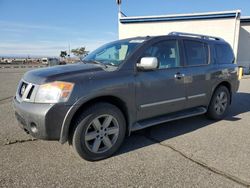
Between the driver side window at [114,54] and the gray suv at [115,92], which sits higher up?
the driver side window at [114,54]

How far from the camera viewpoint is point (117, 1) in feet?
70.3

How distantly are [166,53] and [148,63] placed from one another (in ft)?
2.88

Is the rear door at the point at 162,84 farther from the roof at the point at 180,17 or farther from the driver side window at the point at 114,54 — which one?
the roof at the point at 180,17

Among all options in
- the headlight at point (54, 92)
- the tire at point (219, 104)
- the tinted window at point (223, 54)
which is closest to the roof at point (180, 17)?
the tinted window at point (223, 54)

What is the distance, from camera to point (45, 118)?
3.11 m

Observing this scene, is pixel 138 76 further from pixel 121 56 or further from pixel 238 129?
pixel 238 129

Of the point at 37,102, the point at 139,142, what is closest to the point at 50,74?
the point at 37,102

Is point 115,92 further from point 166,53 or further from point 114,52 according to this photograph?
point 166,53

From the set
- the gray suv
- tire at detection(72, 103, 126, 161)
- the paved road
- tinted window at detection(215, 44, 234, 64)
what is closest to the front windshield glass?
the gray suv

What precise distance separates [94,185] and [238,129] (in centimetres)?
Answer: 345

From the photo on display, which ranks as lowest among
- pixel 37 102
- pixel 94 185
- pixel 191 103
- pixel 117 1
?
pixel 94 185

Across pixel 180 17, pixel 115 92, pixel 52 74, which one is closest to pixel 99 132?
pixel 115 92

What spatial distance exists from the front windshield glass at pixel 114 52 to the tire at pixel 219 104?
2.43 metres

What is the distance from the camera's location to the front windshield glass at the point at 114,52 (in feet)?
13.2
